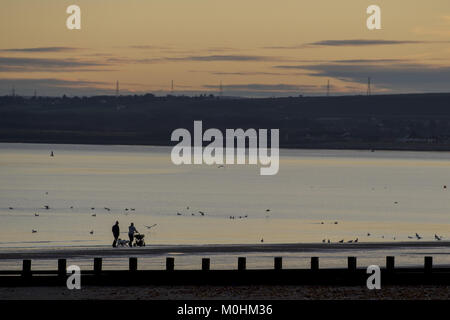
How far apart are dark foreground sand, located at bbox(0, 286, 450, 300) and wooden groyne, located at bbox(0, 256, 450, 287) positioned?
0.32 m

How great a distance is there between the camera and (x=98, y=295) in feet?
86.4

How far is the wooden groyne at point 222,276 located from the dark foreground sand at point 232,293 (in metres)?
0.32

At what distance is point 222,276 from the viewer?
28234 millimetres

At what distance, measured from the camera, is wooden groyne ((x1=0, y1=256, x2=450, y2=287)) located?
2744 cm

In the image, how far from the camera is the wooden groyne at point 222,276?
27438mm

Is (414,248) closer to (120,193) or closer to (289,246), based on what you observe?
(289,246)

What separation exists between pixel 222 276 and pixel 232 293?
148cm

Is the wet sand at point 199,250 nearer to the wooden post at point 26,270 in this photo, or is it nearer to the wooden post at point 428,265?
the wooden post at point 26,270

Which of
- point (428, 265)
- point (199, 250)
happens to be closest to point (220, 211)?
point (199, 250)

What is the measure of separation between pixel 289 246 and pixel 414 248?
17.3 feet

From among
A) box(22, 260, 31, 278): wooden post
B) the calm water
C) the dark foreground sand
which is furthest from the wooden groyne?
the calm water

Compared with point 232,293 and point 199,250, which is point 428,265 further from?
point 199,250

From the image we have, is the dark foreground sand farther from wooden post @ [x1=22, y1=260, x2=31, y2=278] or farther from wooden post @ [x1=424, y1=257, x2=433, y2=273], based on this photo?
wooden post @ [x1=424, y1=257, x2=433, y2=273]
